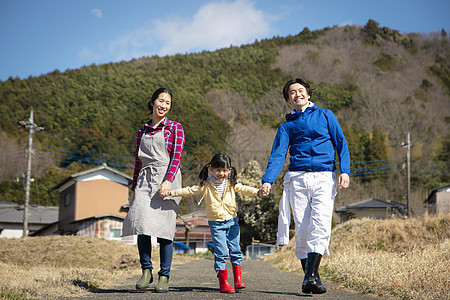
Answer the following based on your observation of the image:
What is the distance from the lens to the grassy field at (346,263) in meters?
3.72

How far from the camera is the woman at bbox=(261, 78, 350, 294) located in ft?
12.4

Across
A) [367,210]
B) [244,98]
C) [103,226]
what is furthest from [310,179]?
[244,98]

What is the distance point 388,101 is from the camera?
5766 cm

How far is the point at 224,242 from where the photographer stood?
4.30 metres

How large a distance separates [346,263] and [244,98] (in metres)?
57.3

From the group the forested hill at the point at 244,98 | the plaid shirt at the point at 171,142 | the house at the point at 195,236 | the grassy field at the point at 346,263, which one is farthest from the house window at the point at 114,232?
the plaid shirt at the point at 171,142

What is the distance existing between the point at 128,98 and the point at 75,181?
3072cm

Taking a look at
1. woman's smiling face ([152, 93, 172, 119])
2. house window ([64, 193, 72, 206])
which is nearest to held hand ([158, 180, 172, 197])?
woman's smiling face ([152, 93, 172, 119])

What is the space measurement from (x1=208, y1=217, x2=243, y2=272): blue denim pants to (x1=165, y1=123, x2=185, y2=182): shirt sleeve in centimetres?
60

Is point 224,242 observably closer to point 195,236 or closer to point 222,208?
point 222,208

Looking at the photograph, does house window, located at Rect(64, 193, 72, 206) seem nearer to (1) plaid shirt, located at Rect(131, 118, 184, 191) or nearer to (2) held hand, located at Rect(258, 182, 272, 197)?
(1) plaid shirt, located at Rect(131, 118, 184, 191)

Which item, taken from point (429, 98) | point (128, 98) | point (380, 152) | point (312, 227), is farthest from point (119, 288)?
point (429, 98)

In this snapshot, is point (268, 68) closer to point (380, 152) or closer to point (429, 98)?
point (429, 98)

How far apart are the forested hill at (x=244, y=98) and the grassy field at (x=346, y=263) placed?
2627 centimetres
